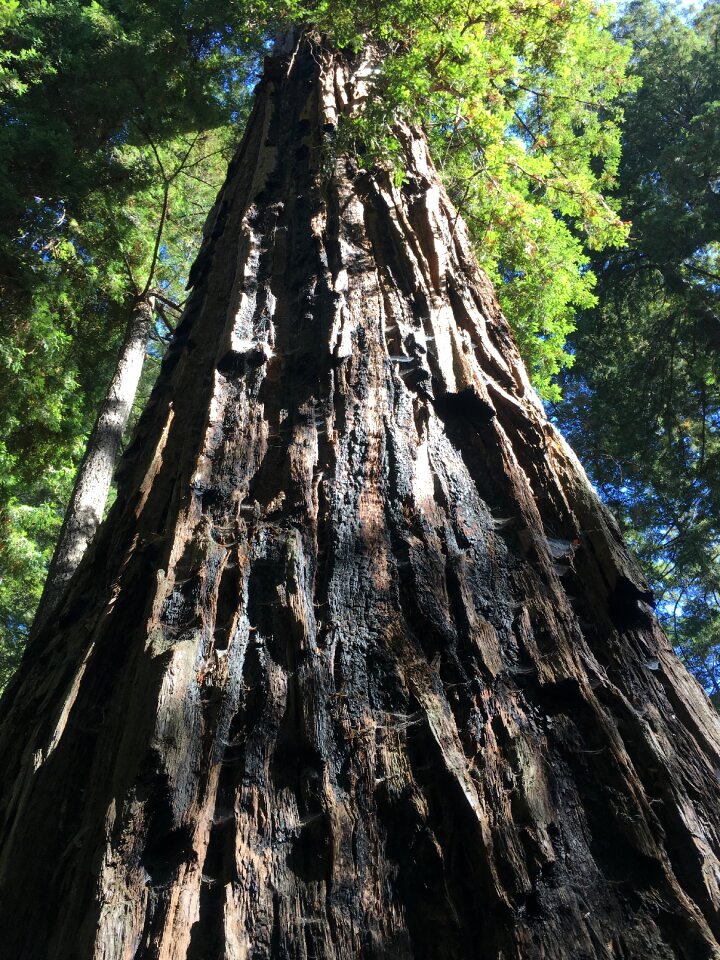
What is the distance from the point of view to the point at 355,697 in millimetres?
1450

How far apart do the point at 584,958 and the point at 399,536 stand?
0.95 m

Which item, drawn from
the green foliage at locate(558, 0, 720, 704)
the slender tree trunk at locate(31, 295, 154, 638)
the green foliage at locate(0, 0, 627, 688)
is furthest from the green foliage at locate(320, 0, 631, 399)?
the green foliage at locate(558, 0, 720, 704)

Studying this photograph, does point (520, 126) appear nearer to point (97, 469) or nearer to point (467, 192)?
point (467, 192)

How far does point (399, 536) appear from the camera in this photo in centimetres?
178

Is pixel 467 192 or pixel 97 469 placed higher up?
pixel 97 469

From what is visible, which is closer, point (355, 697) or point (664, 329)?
point (355, 697)

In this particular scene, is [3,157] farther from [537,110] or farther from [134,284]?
[537,110]

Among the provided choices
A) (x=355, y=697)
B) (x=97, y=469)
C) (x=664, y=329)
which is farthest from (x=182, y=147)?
(x=355, y=697)

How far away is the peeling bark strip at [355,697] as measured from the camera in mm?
1171

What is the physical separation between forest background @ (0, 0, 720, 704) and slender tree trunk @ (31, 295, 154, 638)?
0.60 m

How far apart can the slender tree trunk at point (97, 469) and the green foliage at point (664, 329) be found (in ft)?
23.9

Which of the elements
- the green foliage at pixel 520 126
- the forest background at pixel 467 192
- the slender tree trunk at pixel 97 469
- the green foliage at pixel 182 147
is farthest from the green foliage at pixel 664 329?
the slender tree trunk at pixel 97 469

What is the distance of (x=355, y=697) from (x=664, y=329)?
11133 millimetres

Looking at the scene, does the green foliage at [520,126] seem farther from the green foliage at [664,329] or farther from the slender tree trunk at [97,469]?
the green foliage at [664,329]
